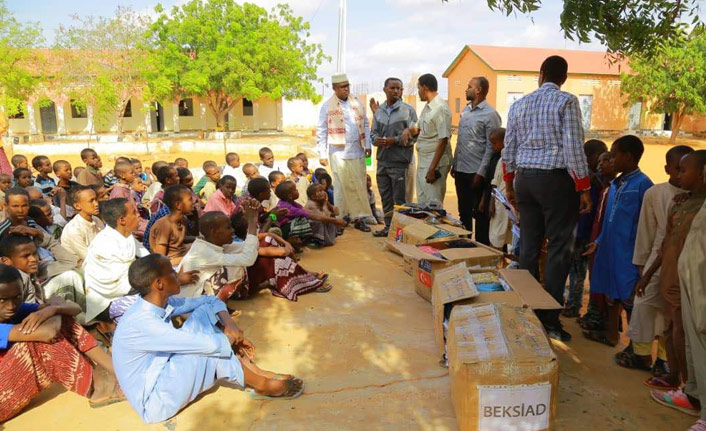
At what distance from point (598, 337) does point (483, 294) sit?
1012mm

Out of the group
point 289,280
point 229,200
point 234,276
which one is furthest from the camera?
point 229,200

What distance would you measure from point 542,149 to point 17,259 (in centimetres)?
359

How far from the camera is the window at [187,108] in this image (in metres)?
31.8

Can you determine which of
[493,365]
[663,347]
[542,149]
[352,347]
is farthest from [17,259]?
[663,347]

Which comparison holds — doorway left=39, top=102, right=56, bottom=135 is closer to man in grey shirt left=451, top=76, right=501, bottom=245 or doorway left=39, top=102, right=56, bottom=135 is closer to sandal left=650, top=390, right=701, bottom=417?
man in grey shirt left=451, top=76, right=501, bottom=245

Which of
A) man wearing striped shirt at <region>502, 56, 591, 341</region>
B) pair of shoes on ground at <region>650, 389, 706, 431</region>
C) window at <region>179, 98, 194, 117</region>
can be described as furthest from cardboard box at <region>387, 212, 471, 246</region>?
window at <region>179, 98, 194, 117</region>

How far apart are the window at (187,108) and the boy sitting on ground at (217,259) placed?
29.8 metres

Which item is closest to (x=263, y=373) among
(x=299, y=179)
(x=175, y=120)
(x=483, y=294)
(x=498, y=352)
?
(x=498, y=352)

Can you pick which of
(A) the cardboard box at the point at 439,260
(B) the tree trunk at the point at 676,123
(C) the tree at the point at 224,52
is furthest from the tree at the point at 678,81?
(A) the cardboard box at the point at 439,260

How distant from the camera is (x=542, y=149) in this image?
11.7 ft

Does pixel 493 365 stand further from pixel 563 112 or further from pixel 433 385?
pixel 563 112

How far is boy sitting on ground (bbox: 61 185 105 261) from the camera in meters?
4.51

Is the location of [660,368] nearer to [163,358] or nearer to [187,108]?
[163,358]

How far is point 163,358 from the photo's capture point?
2854 millimetres
